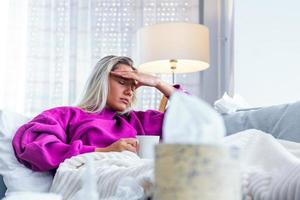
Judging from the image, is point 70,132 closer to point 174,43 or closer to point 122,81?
point 122,81

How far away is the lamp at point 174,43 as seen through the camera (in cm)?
230

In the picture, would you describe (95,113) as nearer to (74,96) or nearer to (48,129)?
(48,129)

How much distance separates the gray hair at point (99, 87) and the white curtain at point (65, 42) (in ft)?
3.15

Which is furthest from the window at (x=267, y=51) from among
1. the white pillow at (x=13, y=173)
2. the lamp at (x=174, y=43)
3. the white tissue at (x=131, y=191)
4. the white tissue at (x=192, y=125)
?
the white tissue at (x=192, y=125)

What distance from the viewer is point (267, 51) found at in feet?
7.00

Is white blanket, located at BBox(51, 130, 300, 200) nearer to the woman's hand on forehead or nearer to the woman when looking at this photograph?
the woman

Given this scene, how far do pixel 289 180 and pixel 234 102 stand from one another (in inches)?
47.8

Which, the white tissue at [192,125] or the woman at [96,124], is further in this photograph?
the woman at [96,124]

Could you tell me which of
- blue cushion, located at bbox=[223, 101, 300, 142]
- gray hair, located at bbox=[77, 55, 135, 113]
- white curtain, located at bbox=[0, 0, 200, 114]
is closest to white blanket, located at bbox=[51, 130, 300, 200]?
blue cushion, located at bbox=[223, 101, 300, 142]

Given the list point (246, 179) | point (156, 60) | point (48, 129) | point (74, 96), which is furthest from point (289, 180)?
point (74, 96)

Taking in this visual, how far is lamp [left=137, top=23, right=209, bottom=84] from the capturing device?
2.30 m

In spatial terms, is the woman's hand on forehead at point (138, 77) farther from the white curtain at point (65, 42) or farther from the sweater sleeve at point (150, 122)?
the white curtain at point (65, 42)

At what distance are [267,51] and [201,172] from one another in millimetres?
1910

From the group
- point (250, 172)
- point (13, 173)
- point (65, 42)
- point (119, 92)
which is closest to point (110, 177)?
point (250, 172)
